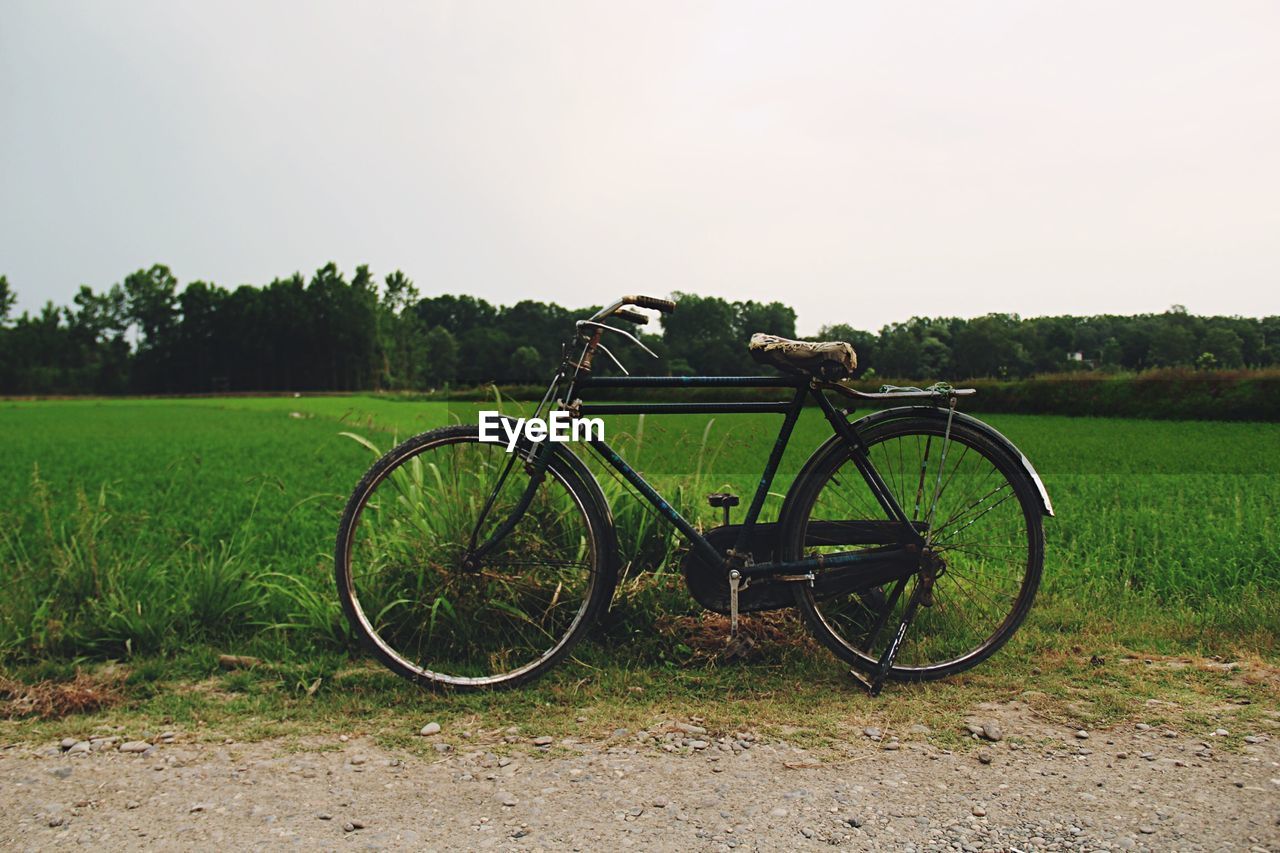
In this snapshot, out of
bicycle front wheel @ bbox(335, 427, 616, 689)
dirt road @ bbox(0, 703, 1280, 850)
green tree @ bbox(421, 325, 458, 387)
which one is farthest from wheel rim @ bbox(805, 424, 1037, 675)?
green tree @ bbox(421, 325, 458, 387)

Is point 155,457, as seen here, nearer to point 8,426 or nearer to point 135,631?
point 135,631

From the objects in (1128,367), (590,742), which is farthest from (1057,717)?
(1128,367)

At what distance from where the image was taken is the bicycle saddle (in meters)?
3.74

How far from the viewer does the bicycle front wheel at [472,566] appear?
386cm

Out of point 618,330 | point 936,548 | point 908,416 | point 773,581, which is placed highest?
point 618,330

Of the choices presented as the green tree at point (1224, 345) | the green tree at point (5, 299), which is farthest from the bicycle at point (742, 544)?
the green tree at point (5, 299)

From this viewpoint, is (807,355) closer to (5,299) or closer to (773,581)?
Result: (773,581)

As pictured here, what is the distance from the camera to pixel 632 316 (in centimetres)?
380

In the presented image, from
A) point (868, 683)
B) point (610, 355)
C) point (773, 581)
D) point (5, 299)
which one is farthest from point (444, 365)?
point (5, 299)

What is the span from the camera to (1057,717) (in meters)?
3.39

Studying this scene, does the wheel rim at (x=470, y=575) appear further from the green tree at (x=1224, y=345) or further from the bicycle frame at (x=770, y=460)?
the green tree at (x=1224, y=345)

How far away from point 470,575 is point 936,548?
7.06 feet

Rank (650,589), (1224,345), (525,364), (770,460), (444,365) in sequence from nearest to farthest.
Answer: (770,460) → (650,589) → (525,364) → (1224,345) → (444,365)

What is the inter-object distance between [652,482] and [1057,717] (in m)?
2.19
